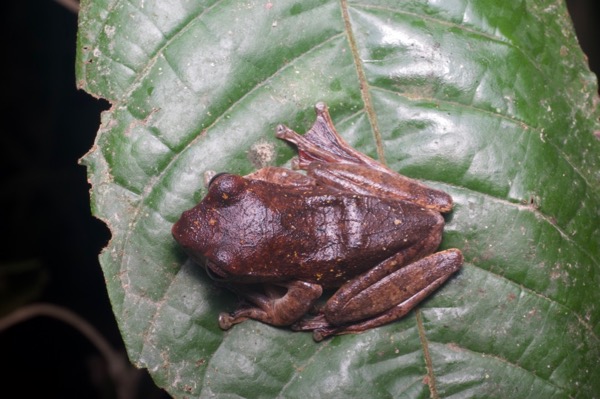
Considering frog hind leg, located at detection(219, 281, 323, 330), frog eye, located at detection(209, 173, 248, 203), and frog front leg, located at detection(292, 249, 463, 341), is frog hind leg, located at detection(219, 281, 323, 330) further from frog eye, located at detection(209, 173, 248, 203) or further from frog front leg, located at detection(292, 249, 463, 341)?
frog eye, located at detection(209, 173, 248, 203)

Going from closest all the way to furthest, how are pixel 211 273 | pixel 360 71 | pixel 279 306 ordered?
pixel 360 71, pixel 211 273, pixel 279 306

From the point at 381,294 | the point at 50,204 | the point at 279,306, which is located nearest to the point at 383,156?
the point at 381,294

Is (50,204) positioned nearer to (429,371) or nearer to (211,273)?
(211,273)

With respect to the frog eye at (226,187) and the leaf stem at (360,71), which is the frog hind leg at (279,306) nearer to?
the frog eye at (226,187)

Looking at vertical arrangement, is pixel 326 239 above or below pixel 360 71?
below

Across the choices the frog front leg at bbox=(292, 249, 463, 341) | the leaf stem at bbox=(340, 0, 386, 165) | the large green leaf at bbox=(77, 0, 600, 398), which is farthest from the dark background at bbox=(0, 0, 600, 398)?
the leaf stem at bbox=(340, 0, 386, 165)

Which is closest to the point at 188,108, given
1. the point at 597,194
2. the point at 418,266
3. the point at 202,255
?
the point at 202,255
